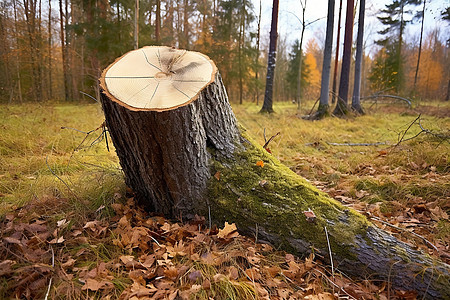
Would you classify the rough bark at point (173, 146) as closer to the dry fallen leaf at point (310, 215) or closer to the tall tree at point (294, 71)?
the dry fallen leaf at point (310, 215)

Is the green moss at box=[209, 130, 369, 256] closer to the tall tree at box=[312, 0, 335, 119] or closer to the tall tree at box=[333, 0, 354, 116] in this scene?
the tall tree at box=[312, 0, 335, 119]

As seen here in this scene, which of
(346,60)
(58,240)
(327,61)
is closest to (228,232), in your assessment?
(58,240)

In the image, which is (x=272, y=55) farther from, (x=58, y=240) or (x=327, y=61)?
(x=58, y=240)

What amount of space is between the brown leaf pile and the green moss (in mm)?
151

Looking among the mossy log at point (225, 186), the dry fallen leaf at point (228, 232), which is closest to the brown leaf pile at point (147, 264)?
the dry fallen leaf at point (228, 232)

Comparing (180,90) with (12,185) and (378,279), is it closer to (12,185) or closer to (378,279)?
(378,279)

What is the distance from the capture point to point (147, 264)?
1623 mm

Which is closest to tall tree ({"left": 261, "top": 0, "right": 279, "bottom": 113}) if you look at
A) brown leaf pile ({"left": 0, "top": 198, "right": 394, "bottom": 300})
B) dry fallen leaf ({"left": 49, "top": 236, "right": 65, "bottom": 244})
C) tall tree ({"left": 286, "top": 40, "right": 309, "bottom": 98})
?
brown leaf pile ({"left": 0, "top": 198, "right": 394, "bottom": 300})

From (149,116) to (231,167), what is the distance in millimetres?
819

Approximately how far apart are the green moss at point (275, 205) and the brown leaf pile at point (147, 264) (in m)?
0.15

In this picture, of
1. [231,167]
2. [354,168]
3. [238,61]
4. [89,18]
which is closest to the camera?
[231,167]

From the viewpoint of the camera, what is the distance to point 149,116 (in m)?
1.65

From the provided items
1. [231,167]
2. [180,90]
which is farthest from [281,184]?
[180,90]

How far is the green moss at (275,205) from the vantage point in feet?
6.27
